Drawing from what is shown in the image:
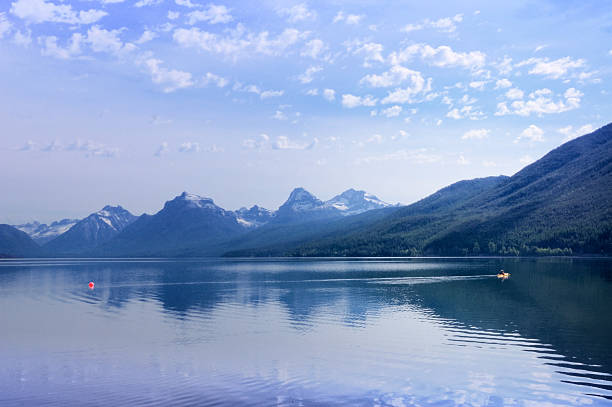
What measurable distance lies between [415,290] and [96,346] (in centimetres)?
7130

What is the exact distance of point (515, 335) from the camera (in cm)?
5259

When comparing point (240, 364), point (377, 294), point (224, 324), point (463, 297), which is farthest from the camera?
point (377, 294)

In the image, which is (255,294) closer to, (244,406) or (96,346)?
(96,346)

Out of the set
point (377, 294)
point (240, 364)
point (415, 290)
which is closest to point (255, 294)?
point (377, 294)

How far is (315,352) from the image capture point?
46125mm

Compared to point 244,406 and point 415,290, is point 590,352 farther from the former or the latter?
point 415,290

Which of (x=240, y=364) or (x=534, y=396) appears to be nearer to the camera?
(x=534, y=396)

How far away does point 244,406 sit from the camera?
29875 millimetres

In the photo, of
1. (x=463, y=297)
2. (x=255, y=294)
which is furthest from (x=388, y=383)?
(x=255, y=294)

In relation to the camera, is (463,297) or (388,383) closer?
(388,383)

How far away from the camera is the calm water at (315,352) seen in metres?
32.7

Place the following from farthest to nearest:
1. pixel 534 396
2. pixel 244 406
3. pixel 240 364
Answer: pixel 240 364, pixel 534 396, pixel 244 406

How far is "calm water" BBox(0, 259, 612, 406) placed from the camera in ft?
107

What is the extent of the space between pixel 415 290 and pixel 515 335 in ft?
181
